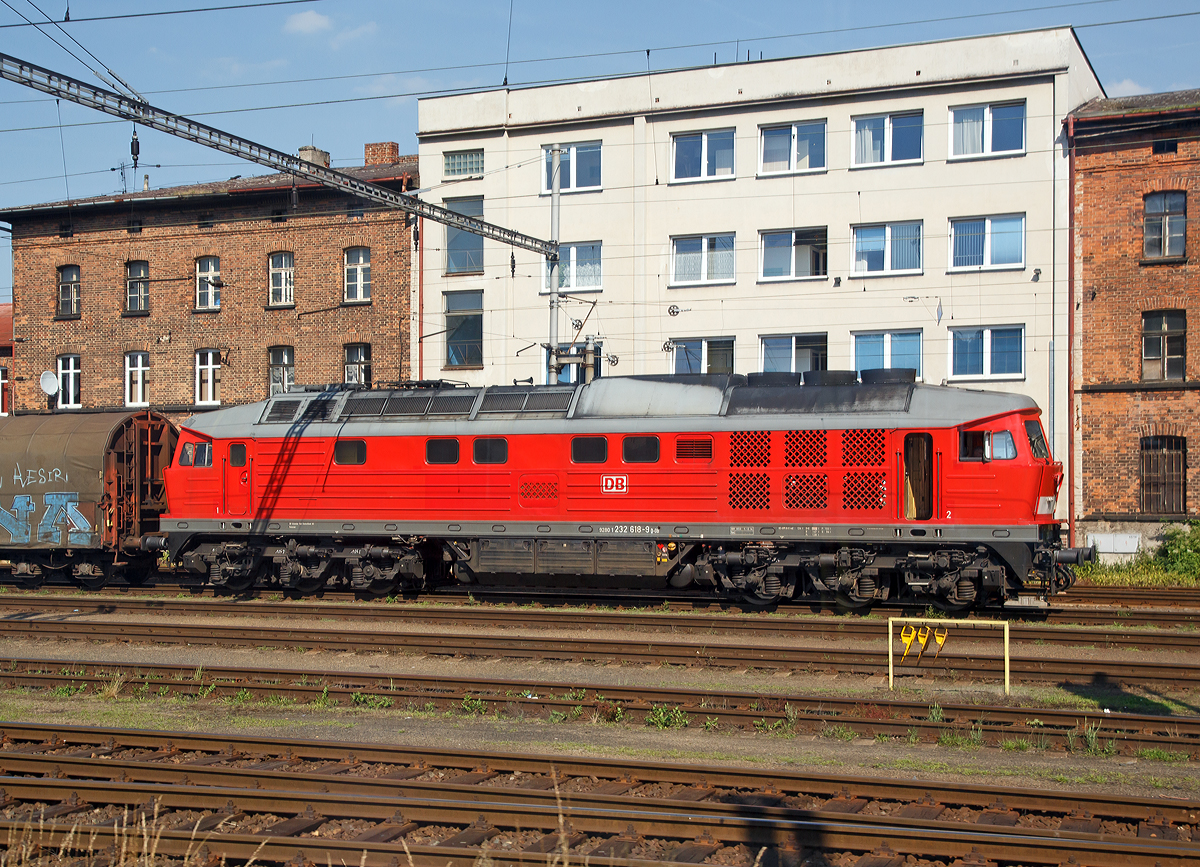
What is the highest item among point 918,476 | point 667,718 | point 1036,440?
point 1036,440

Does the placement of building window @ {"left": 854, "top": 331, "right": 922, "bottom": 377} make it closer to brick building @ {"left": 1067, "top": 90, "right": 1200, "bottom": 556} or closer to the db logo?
brick building @ {"left": 1067, "top": 90, "right": 1200, "bottom": 556}

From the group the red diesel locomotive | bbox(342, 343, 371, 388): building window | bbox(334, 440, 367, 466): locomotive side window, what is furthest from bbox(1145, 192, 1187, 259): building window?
bbox(342, 343, 371, 388): building window

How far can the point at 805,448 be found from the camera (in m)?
19.4

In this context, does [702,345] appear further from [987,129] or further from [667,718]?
[667,718]

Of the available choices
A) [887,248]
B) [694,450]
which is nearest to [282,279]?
[887,248]

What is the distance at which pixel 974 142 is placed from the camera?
30.8 metres

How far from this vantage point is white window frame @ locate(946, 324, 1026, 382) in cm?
2972

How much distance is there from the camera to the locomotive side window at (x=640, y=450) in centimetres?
2036

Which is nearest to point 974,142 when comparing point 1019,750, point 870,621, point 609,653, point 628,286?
point 628,286

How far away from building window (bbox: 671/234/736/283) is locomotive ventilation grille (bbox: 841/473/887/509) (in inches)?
595

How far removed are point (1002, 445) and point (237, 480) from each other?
16.3 m

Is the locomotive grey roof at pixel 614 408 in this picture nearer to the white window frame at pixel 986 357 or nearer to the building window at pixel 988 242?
the white window frame at pixel 986 357

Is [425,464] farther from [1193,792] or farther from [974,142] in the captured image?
[974,142]

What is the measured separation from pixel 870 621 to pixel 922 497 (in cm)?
264
